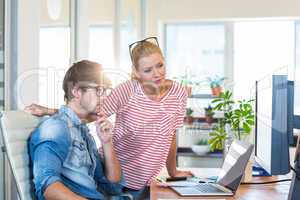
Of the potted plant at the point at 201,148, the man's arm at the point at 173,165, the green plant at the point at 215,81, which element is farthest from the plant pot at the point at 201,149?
the man's arm at the point at 173,165

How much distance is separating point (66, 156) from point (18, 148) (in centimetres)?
18

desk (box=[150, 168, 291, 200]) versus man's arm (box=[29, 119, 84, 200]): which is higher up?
man's arm (box=[29, 119, 84, 200])

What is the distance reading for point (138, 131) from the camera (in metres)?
2.09

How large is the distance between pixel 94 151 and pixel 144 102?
1.30 ft

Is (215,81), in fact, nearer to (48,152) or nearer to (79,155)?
(79,155)

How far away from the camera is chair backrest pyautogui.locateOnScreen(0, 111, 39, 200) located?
1.48m

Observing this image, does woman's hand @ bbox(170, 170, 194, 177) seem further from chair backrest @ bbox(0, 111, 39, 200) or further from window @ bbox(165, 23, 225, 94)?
window @ bbox(165, 23, 225, 94)

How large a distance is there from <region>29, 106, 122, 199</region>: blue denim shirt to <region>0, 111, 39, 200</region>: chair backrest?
0.10 feet

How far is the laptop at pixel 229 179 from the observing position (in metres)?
1.76

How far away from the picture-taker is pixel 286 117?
152cm

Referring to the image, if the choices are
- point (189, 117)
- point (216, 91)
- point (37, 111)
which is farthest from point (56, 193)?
point (216, 91)

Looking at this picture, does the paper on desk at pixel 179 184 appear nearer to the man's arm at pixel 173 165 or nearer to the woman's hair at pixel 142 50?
the man's arm at pixel 173 165

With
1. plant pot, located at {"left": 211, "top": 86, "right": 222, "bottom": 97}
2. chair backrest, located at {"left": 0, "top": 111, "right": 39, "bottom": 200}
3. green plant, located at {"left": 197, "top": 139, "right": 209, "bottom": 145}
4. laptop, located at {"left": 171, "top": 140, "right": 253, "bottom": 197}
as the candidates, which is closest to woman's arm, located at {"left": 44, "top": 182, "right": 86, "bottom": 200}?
chair backrest, located at {"left": 0, "top": 111, "right": 39, "bottom": 200}

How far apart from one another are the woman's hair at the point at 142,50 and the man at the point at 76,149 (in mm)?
337
